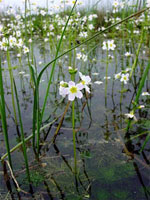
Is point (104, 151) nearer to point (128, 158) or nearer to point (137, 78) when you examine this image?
point (128, 158)

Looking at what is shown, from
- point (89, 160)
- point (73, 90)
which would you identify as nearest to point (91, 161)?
point (89, 160)

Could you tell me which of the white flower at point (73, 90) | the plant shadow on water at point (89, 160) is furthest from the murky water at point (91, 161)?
the white flower at point (73, 90)

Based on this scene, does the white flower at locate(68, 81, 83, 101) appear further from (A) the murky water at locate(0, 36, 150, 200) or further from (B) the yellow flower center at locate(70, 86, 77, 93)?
(A) the murky water at locate(0, 36, 150, 200)

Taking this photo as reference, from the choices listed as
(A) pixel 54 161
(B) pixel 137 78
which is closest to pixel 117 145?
(A) pixel 54 161

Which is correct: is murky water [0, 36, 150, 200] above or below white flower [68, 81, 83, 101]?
below

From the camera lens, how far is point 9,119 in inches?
90.4

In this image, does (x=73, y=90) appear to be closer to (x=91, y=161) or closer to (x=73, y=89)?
(x=73, y=89)

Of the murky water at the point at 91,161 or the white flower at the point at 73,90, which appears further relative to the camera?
the murky water at the point at 91,161

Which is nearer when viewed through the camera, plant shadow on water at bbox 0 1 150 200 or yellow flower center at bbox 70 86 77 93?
yellow flower center at bbox 70 86 77 93

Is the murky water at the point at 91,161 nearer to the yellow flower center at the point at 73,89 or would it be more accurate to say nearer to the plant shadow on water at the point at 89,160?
the plant shadow on water at the point at 89,160

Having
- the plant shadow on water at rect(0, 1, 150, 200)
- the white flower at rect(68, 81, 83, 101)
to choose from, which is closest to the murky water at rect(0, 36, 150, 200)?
the plant shadow on water at rect(0, 1, 150, 200)

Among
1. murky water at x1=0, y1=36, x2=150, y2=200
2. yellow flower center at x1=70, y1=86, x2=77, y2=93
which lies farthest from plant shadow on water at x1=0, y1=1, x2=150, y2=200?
yellow flower center at x1=70, y1=86, x2=77, y2=93

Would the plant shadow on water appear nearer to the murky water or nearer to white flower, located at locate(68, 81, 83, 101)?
the murky water

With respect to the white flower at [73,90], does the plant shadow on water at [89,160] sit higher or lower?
lower
